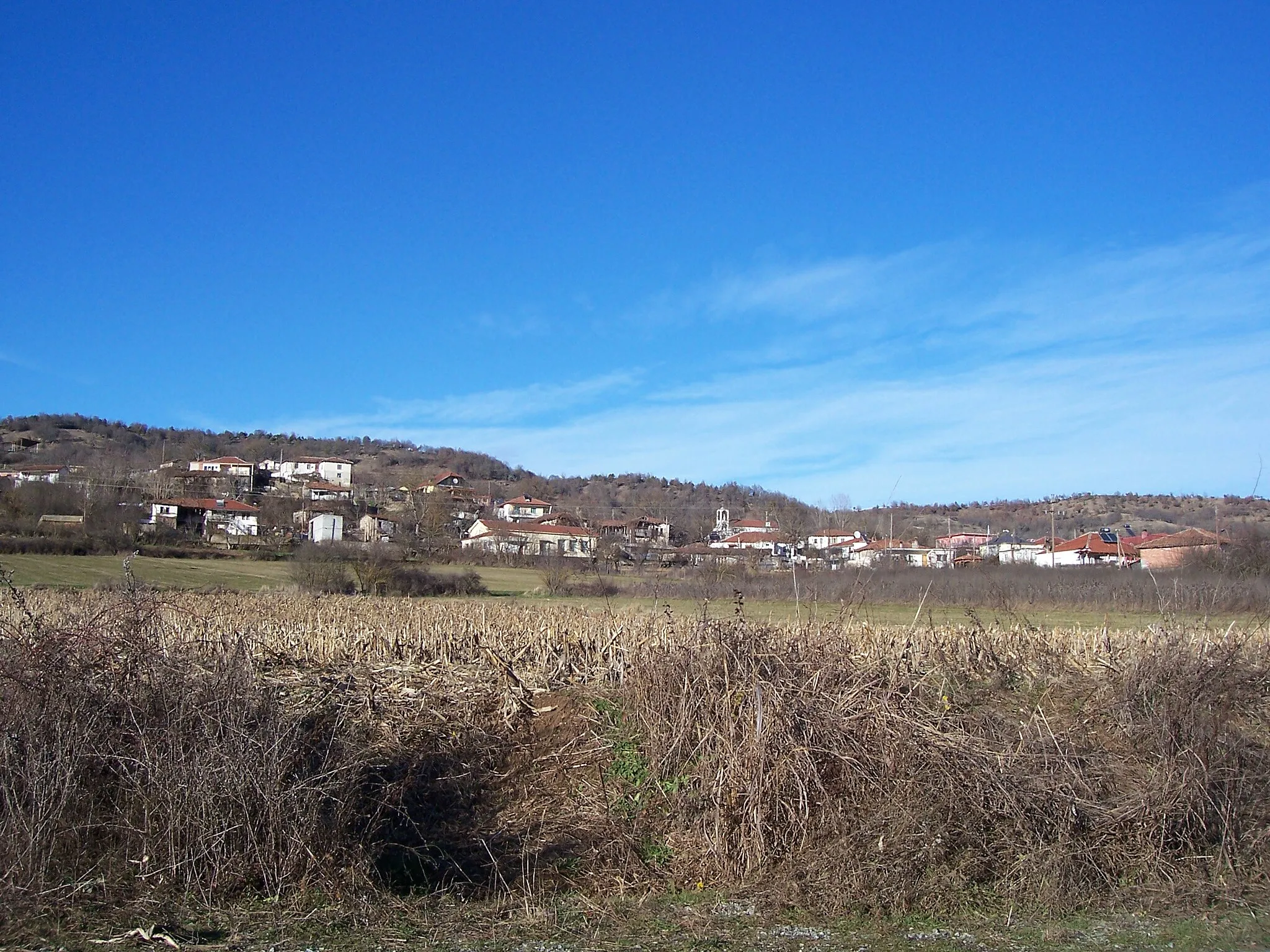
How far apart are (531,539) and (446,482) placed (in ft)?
202

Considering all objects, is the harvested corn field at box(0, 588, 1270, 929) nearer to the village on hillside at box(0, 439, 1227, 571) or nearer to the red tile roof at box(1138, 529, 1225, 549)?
the village on hillside at box(0, 439, 1227, 571)

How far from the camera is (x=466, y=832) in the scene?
8.94m

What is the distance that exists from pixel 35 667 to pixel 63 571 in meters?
50.2

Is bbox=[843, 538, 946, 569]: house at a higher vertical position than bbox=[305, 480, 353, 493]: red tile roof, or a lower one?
lower

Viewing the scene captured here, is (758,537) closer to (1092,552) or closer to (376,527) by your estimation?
(1092,552)

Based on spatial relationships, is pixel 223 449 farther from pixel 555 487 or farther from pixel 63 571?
pixel 63 571

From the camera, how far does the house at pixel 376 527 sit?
235ft

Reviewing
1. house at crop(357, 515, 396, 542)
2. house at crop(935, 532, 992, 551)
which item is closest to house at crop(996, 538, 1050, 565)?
house at crop(935, 532, 992, 551)

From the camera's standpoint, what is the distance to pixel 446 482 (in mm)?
139500

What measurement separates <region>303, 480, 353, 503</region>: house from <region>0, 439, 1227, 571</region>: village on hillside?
317mm

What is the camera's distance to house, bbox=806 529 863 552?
61.9 meters

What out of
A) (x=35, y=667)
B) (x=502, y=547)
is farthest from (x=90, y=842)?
(x=502, y=547)

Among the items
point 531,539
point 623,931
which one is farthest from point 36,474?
point 623,931


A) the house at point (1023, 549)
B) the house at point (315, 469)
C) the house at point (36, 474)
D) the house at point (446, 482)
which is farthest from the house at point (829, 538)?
the house at point (315, 469)
